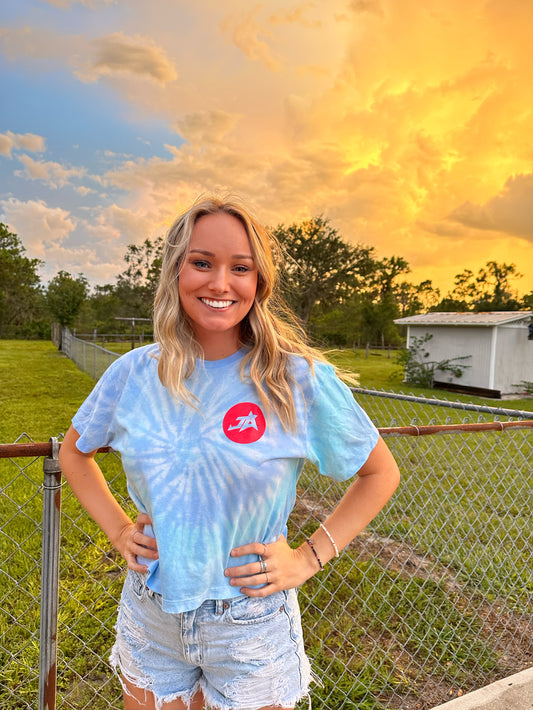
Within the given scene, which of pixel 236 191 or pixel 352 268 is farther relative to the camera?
pixel 352 268

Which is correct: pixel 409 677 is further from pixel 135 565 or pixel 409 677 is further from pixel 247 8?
pixel 247 8

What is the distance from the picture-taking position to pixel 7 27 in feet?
40.0

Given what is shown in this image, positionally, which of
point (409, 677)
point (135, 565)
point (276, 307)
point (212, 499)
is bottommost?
point (409, 677)

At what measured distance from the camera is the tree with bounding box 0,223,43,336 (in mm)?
41469

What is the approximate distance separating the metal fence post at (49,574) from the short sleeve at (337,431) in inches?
33.4

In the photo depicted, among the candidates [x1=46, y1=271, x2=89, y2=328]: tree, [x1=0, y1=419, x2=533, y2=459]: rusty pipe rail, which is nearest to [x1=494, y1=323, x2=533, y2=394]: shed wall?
[x1=0, y1=419, x2=533, y2=459]: rusty pipe rail

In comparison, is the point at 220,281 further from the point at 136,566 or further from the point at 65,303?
the point at 65,303

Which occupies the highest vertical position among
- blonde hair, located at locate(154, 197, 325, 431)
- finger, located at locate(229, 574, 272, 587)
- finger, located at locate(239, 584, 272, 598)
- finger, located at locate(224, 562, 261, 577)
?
blonde hair, located at locate(154, 197, 325, 431)

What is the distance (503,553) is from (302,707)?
2.30 metres

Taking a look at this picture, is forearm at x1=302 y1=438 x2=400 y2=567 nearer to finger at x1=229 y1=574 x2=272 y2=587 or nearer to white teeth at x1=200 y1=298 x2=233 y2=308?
finger at x1=229 y1=574 x2=272 y2=587

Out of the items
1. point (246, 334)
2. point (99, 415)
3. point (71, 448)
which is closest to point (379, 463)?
point (246, 334)

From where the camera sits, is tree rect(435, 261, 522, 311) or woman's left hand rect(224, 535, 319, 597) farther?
tree rect(435, 261, 522, 311)

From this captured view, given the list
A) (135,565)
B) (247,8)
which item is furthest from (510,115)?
(135,565)

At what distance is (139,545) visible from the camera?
1.07 meters
